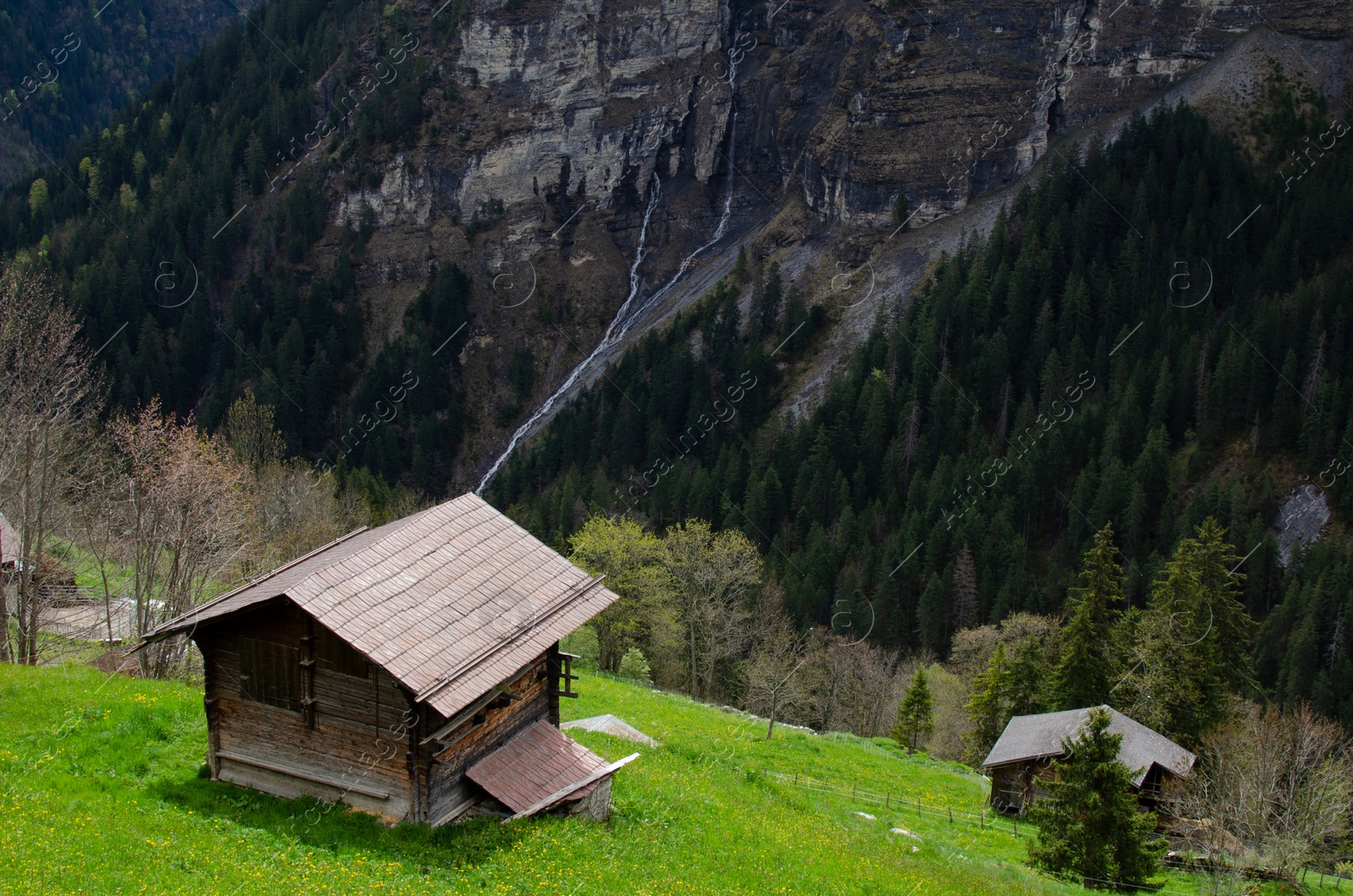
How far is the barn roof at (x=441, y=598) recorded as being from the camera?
1953 cm

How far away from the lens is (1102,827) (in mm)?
26641

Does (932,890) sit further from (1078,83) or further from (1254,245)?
(1078,83)

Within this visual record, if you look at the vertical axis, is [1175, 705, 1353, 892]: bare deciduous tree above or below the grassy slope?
below

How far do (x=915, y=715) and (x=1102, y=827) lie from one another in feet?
72.8

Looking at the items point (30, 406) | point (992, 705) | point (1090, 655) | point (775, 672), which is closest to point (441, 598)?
point (30, 406)

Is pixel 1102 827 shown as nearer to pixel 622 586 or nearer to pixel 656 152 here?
pixel 622 586

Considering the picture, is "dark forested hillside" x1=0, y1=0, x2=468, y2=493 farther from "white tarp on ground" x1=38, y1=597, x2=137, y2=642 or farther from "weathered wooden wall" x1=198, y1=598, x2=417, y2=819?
"weathered wooden wall" x1=198, y1=598, x2=417, y2=819

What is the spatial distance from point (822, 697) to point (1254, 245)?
59.0 meters

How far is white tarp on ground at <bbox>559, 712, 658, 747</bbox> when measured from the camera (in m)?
30.1

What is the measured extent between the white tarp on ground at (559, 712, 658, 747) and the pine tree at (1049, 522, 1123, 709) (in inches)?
787

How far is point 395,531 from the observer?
2284 centimetres

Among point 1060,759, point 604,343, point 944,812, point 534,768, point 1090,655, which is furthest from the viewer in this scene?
point 604,343

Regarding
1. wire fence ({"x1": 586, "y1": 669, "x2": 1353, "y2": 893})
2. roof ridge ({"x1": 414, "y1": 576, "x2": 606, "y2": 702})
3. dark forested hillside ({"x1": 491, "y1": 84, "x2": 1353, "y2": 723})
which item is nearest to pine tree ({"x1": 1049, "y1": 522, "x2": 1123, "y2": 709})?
wire fence ({"x1": 586, "y1": 669, "x2": 1353, "y2": 893})

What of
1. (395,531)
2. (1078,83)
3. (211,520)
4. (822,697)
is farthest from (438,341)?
(395,531)
